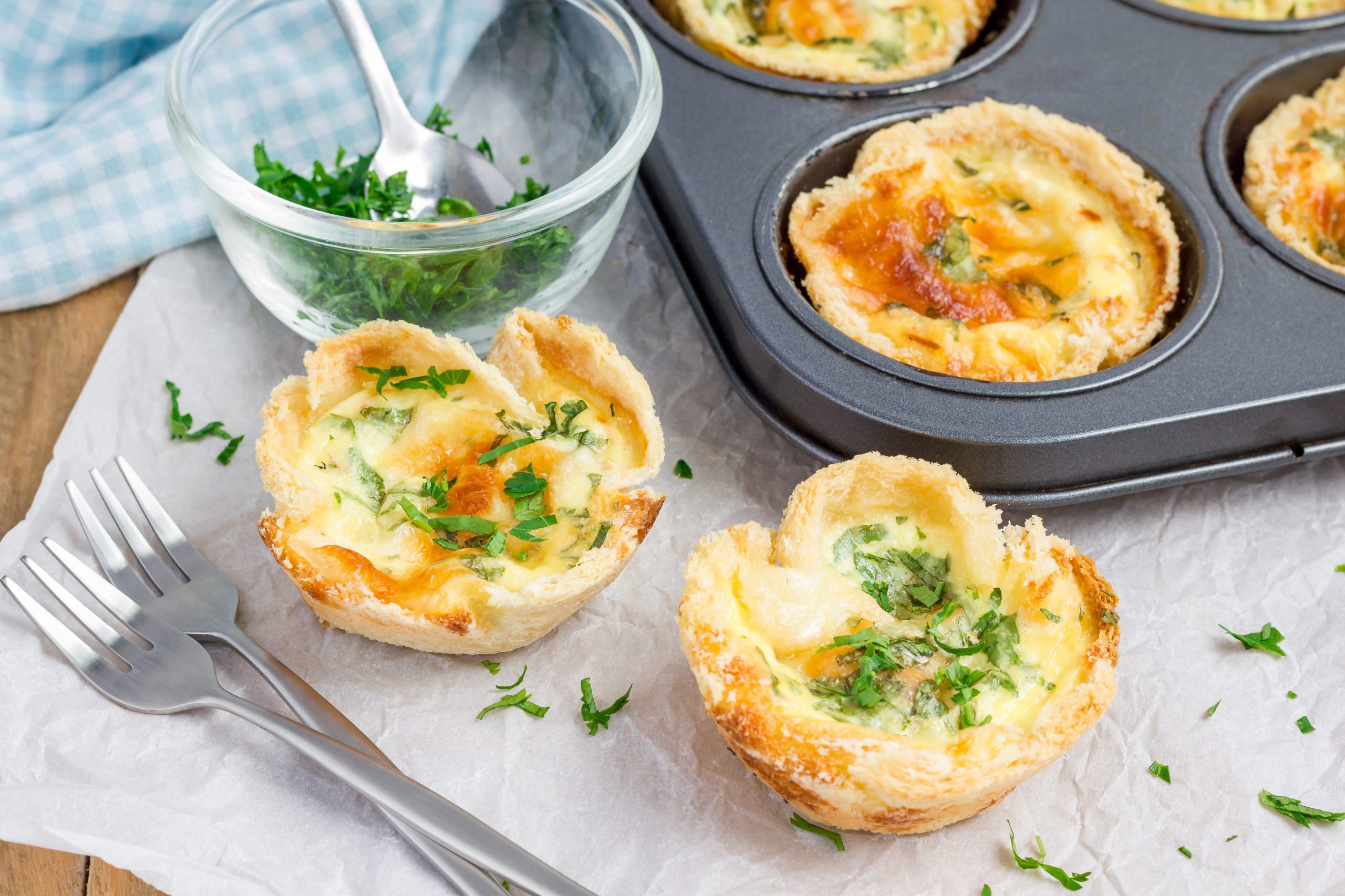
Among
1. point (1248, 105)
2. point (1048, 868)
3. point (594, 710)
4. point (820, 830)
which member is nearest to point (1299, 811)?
point (1048, 868)

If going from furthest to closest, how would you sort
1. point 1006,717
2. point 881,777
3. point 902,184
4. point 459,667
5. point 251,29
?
1. point 251,29
2. point 902,184
3. point 459,667
4. point 1006,717
5. point 881,777

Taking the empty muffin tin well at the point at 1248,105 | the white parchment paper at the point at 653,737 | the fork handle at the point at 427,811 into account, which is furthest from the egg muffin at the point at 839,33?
the fork handle at the point at 427,811

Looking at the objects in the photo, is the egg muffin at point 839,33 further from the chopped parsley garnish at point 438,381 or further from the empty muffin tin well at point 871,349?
the chopped parsley garnish at point 438,381

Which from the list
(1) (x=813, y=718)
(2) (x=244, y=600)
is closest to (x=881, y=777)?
(1) (x=813, y=718)

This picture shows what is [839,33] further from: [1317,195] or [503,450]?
[503,450]

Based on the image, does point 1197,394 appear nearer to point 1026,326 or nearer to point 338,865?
point 1026,326

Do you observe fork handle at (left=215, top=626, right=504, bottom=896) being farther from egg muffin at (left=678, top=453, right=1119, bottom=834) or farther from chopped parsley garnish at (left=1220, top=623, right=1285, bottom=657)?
chopped parsley garnish at (left=1220, top=623, right=1285, bottom=657)
